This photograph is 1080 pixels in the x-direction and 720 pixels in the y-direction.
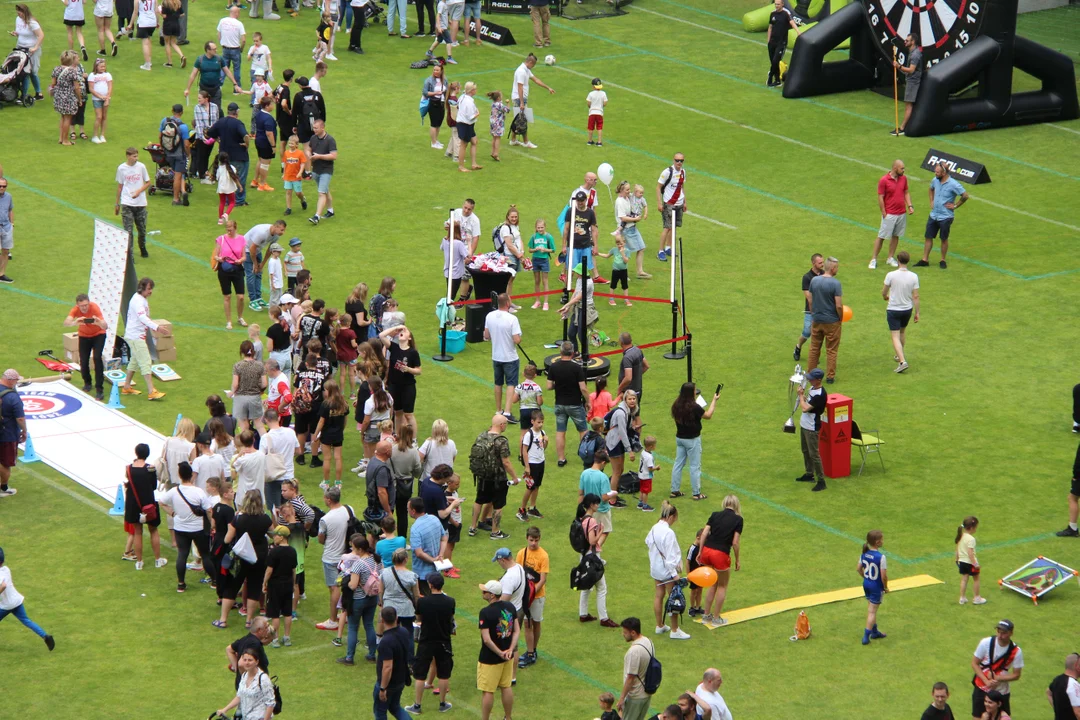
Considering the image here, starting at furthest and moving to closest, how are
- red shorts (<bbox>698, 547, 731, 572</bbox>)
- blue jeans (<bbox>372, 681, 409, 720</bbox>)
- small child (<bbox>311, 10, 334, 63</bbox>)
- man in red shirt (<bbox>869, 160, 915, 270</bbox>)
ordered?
small child (<bbox>311, 10, 334, 63</bbox>)
man in red shirt (<bbox>869, 160, 915, 270</bbox>)
red shorts (<bbox>698, 547, 731, 572</bbox>)
blue jeans (<bbox>372, 681, 409, 720</bbox>)

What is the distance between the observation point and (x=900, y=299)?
22828mm

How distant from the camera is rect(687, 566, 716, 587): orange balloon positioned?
16.0m

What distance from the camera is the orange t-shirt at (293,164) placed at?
90.9ft

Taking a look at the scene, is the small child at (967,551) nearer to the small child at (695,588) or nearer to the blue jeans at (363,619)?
the small child at (695,588)

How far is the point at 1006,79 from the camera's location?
33500mm

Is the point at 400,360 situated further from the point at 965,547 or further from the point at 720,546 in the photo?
the point at 965,547

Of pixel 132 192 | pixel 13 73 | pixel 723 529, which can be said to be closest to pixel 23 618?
pixel 723 529

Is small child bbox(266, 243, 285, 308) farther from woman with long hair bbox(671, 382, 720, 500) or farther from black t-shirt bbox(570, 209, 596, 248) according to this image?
woman with long hair bbox(671, 382, 720, 500)

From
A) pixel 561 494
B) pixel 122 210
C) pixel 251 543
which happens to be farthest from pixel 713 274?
pixel 251 543

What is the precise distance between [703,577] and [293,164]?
14433 millimetres

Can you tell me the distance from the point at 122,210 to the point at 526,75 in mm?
9730

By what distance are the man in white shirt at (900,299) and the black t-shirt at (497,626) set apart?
10421mm

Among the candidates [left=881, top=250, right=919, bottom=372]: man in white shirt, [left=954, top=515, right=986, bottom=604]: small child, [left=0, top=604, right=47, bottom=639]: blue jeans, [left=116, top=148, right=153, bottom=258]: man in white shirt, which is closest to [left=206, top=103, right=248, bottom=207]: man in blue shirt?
[left=116, top=148, right=153, bottom=258]: man in white shirt

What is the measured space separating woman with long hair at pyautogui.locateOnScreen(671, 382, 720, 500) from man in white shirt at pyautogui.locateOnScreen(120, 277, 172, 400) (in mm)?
7452
